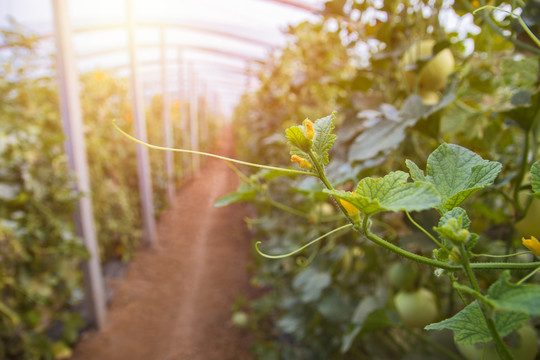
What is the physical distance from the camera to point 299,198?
4.98 feet

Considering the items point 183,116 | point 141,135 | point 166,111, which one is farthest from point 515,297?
point 183,116

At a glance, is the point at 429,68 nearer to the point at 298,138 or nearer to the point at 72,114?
the point at 298,138

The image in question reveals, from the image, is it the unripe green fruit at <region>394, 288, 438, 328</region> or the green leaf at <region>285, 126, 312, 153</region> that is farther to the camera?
the unripe green fruit at <region>394, 288, 438, 328</region>

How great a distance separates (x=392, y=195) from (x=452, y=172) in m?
0.07

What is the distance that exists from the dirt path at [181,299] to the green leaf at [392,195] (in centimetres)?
225

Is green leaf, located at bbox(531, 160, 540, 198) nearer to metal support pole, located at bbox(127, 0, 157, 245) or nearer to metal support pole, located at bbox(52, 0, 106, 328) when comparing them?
metal support pole, located at bbox(52, 0, 106, 328)

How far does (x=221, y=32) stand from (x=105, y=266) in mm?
3065

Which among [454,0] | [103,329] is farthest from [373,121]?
[103,329]

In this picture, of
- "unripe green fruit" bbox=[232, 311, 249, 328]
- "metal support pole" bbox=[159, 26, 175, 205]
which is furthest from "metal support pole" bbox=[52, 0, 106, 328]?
"metal support pole" bbox=[159, 26, 175, 205]

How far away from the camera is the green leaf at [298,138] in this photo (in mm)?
227

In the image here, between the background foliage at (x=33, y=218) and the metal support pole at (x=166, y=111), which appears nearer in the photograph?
the background foliage at (x=33, y=218)

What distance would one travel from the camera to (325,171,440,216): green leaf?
0.19m

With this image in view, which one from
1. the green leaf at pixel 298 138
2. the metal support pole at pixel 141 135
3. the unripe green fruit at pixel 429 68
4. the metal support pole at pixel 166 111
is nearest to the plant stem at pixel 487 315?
the green leaf at pixel 298 138

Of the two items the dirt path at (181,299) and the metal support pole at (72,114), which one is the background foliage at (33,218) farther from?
the dirt path at (181,299)
